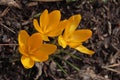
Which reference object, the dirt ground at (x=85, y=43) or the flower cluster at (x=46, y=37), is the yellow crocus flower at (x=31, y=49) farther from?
the dirt ground at (x=85, y=43)

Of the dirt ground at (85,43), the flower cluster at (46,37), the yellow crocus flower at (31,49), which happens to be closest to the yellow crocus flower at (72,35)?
the flower cluster at (46,37)

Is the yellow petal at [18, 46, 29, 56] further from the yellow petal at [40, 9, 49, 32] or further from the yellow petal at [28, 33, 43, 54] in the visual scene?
the yellow petal at [40, 9, 49, 32]

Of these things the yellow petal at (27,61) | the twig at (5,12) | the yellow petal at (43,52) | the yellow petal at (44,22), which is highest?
the twig at (5,12)

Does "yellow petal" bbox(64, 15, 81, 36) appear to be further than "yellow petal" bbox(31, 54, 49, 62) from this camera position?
Yes

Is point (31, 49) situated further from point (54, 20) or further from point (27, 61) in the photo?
point (54, 20)

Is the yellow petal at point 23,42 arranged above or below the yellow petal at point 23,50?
above

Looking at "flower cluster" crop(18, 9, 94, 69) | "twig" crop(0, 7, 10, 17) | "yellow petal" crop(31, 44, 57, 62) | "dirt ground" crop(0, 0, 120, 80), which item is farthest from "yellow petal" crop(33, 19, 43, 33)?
"twig" crop(0, 7, 10, 17)

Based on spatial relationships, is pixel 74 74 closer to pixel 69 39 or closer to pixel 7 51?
pixel 69 39

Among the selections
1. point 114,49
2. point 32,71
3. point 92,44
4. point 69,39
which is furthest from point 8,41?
point 114,49
